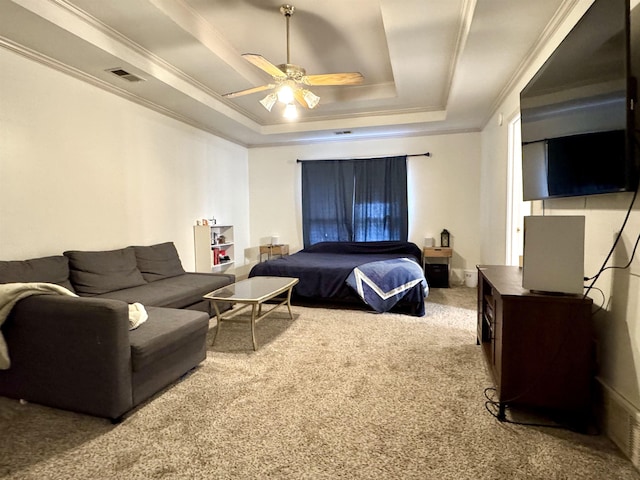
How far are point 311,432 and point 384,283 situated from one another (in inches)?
89.7

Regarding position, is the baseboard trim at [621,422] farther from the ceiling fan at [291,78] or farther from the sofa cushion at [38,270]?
the sofa cushion at [38,270]

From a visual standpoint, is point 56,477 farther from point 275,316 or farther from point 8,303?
point 275,316

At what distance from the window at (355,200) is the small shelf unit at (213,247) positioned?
1387 mm

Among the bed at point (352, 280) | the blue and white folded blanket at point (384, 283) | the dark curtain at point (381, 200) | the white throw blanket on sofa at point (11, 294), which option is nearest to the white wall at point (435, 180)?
the dark curtain at point (381, 200)

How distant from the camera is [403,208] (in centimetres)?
566

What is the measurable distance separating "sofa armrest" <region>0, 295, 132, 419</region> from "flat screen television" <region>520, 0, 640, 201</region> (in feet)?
8.56

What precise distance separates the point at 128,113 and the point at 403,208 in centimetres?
412

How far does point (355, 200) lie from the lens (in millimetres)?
5887

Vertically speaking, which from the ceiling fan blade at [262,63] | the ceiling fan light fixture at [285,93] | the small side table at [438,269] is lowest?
the small side table at [438,269]

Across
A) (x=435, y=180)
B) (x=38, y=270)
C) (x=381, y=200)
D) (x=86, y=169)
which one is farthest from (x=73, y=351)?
(x=435, y=180)

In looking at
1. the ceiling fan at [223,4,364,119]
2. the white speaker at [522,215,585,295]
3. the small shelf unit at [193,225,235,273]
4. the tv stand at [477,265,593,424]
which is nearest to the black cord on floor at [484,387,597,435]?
the tv stand at [477,265,593,424]

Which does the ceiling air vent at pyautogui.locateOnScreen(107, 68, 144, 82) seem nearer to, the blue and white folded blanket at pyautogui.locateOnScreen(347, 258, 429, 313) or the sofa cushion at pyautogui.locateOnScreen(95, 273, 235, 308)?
the sofa cushion at pyautogui.locateOnScreen(95, 273, 235, 308)

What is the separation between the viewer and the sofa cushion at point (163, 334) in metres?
1.97

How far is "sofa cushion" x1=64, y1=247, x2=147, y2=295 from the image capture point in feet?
9.88
